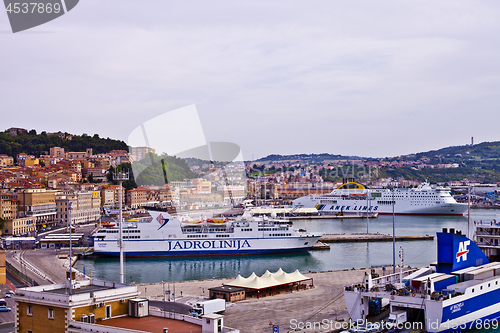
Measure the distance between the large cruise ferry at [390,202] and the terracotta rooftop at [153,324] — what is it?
3213 cm

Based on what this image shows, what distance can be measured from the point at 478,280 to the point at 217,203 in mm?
35765

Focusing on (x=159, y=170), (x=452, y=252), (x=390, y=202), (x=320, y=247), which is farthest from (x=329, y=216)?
(x=452, y=252)

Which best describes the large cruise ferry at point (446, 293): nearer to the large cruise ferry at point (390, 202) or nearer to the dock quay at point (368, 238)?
the dock quay at point (368, 238)

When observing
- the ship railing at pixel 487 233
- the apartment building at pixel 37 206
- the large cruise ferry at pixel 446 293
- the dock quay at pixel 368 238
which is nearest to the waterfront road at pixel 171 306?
the large cruise ferry at pixel 446 293

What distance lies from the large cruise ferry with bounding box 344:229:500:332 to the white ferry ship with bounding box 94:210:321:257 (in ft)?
34.8

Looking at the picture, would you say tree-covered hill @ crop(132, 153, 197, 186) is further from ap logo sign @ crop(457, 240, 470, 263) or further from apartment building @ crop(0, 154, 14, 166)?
apartment building @ crop(0, 154, 14, 166)

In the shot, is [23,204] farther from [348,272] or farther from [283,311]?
[283,311]

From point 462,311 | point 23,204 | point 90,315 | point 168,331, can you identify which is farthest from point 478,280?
point 23,204

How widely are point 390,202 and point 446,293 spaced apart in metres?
34.9

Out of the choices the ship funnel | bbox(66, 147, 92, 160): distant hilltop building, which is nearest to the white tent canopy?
the ship funnel

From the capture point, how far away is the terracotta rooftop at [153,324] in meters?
4.80

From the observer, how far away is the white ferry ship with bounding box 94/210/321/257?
1945 centimetres

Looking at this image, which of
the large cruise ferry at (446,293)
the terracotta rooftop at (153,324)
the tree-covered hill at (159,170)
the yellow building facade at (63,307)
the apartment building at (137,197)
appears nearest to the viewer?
the terracotta rooftop at (153,324)

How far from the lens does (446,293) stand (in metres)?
7.41
